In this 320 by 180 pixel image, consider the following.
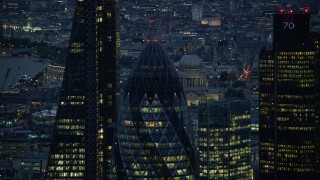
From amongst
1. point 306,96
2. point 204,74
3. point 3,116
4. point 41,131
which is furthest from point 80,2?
point 204,74

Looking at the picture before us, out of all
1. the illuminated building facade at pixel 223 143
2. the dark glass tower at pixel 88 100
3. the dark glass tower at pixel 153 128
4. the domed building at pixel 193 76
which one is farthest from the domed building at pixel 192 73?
the dark glass tower at pixel 153 128

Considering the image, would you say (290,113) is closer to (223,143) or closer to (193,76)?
(223,143)

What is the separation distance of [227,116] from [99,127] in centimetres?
807

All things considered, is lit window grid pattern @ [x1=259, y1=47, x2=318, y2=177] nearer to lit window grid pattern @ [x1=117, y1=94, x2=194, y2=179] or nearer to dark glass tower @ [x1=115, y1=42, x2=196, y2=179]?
dark glass tower @ [x1=115, y1=42, x2=196, y2=179]

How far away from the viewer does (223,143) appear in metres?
58.2

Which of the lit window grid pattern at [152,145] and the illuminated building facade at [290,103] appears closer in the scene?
the lit window grid pattern at [152,145]

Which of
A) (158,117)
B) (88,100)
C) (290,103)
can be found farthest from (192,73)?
(158,117)

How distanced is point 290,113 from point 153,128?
11.5 meters

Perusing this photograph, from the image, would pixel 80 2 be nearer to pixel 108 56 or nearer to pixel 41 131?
pixel 108 56

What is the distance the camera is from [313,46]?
197ft

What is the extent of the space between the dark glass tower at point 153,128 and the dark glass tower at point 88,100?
41.3 inches

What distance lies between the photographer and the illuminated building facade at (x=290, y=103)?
192ft

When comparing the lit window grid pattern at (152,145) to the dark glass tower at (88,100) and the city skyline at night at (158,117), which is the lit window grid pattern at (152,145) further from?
the dark glass tower at (88,100)

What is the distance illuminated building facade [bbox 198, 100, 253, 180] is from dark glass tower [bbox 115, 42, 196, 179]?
8.60 meters
